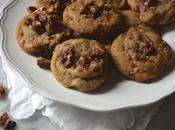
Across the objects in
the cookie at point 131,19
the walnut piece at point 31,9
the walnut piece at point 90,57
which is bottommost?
the cookie at point 131,19

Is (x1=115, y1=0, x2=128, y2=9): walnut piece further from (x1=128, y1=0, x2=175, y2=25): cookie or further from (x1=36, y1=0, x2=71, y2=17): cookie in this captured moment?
(x1=36, y1=0, x2=71, y2=17): cookie

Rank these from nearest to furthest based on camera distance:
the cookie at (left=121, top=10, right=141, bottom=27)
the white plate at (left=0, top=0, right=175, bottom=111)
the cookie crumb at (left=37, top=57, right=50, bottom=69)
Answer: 1. the white plate at (left=0, top=0, right=175, bottom=111)
2. the cookie crumb at (left=37, top=57, right=50, bottom=69)
3. the cookie at (left=121, top=10, right=141, bottom=27)

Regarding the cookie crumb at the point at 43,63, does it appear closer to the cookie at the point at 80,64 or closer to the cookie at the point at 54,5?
the cookie at the point at 80,64

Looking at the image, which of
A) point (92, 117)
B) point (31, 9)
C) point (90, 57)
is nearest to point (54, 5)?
point (31, 9)

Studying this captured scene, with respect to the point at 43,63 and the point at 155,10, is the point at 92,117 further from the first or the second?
the point at 155,10

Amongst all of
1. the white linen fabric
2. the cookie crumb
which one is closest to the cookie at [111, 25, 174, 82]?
the white linen fabric

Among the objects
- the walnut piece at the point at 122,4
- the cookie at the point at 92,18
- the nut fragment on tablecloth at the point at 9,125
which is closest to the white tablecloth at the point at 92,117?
the nut fragment on tablecloth at the point at 9,125
